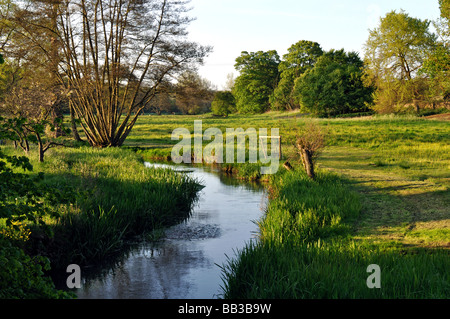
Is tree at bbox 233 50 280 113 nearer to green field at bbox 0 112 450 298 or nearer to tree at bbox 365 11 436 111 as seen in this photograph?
tree at bbox 365 11 436 111

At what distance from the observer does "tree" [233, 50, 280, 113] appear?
74.7 m

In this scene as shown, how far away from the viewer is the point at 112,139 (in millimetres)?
26594

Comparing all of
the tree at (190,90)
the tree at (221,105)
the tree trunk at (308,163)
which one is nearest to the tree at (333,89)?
the tree at (221,105)

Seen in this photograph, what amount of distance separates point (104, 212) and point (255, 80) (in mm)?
68382

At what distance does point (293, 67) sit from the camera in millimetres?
68625

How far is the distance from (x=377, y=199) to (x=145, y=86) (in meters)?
18.8

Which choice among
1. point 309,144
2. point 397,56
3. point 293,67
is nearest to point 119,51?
point 309,144

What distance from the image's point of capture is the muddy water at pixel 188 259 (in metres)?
6.72

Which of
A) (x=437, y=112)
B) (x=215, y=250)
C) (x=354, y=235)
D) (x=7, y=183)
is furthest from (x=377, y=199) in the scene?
(x=437, y=112)

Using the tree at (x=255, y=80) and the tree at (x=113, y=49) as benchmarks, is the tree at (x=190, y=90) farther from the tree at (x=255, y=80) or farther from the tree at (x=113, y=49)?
the tree at (x=255, y=80)

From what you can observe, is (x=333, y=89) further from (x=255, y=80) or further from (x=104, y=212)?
(x=104, y=212)

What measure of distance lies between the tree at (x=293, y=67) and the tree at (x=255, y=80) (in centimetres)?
583

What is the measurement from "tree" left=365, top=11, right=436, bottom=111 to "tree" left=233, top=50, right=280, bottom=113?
104 feet

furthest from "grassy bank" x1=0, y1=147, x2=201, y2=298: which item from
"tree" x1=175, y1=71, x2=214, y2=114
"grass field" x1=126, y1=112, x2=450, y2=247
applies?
"tree" x1=175, y1=71, x2=214, y2=114
